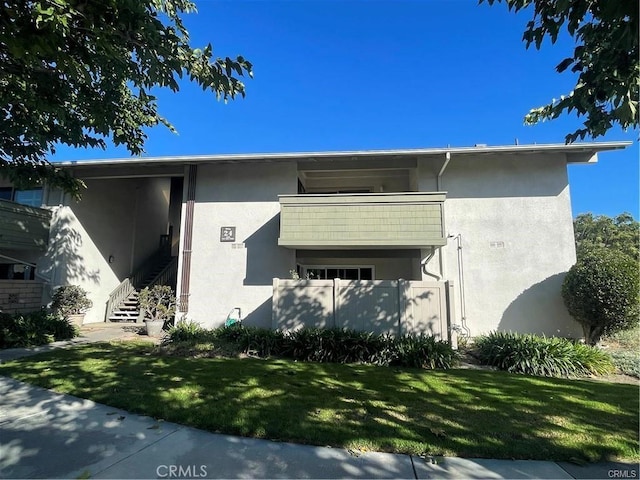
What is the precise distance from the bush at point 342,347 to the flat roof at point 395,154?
5.58 meters

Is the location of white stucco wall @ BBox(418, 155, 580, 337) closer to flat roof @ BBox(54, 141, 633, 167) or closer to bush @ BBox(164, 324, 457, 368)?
flat roof @ BBox(54, 141, 633, 167)

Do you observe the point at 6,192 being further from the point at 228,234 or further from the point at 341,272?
the point at 341,272

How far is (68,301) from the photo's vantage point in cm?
1279

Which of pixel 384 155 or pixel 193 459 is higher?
pixel 384 155

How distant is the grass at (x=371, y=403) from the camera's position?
3.94 metres

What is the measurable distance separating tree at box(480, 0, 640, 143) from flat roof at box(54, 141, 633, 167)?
7.78 meters

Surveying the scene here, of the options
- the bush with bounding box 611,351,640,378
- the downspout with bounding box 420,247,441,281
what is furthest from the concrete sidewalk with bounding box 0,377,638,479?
the downspout with bounding box 420,247,441,281

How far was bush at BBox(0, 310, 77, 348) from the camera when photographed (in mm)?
9164

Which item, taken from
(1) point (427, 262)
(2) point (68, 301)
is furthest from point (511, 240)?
(2) point (68, 301)

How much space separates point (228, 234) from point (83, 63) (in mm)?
8045

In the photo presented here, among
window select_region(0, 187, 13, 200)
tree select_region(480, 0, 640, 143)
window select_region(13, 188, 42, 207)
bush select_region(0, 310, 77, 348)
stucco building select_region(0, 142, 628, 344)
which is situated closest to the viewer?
tree select_region(480, 0, 640, 143)

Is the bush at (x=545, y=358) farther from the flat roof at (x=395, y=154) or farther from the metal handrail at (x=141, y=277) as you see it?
the metal handrail at (x=141, y=277)

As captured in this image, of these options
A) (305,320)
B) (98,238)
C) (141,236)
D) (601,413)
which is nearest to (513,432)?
(601,413)

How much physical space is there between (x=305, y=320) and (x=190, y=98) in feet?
26.0
